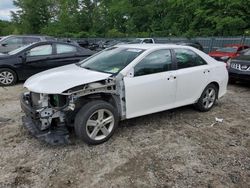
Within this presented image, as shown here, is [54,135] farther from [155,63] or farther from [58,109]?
[155,63]

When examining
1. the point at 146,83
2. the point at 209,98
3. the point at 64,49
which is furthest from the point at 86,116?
the point at 64,49

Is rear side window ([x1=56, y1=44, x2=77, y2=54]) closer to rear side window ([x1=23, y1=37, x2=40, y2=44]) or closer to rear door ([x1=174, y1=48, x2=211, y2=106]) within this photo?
rear door ([x1=174, y1=48, x2=211, y2=106])

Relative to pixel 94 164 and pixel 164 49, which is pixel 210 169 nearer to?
pixel 94 164

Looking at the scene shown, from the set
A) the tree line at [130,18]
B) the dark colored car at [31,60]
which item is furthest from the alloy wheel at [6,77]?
the tree line at [130,18]

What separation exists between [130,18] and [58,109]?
43836mm

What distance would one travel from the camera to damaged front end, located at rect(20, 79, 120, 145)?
3.67m

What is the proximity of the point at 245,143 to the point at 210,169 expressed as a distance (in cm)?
115

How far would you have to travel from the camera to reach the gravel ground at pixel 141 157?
123 inches

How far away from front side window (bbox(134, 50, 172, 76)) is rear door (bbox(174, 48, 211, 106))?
23cm

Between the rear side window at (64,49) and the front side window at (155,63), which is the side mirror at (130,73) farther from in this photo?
the rear side window at (64,49)

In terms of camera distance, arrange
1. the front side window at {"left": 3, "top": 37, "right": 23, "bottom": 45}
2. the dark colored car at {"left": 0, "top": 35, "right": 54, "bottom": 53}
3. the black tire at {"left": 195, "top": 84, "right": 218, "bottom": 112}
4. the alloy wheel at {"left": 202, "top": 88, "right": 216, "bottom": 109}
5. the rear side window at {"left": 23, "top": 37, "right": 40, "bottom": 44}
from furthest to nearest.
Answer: the rear side window at {"left": 23, "top": 37, "right": 40, "bottom": 44}, the front side window at {"left": 3, "top": 37, "right": 23, "bottom": 45}, the dark colored car at {"left": 0, "top": 35, "right": 54, "bottom": 53}, the alloy wheel at {"left": 202, "top": 88, "right": 216, "bottom": 109}, the black tire at {"left": 195, "top": 84, "right": 218, "bottom": 112}

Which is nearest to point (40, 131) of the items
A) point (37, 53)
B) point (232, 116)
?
point (232, 116)

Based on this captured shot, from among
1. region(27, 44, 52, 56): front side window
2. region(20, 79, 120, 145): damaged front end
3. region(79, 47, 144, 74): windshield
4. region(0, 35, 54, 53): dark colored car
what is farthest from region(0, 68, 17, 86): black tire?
region(0, 35, 54, 53): dark colored car

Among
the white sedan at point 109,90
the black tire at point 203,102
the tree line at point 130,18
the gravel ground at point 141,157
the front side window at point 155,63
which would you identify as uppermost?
the tree line at point 130,18
